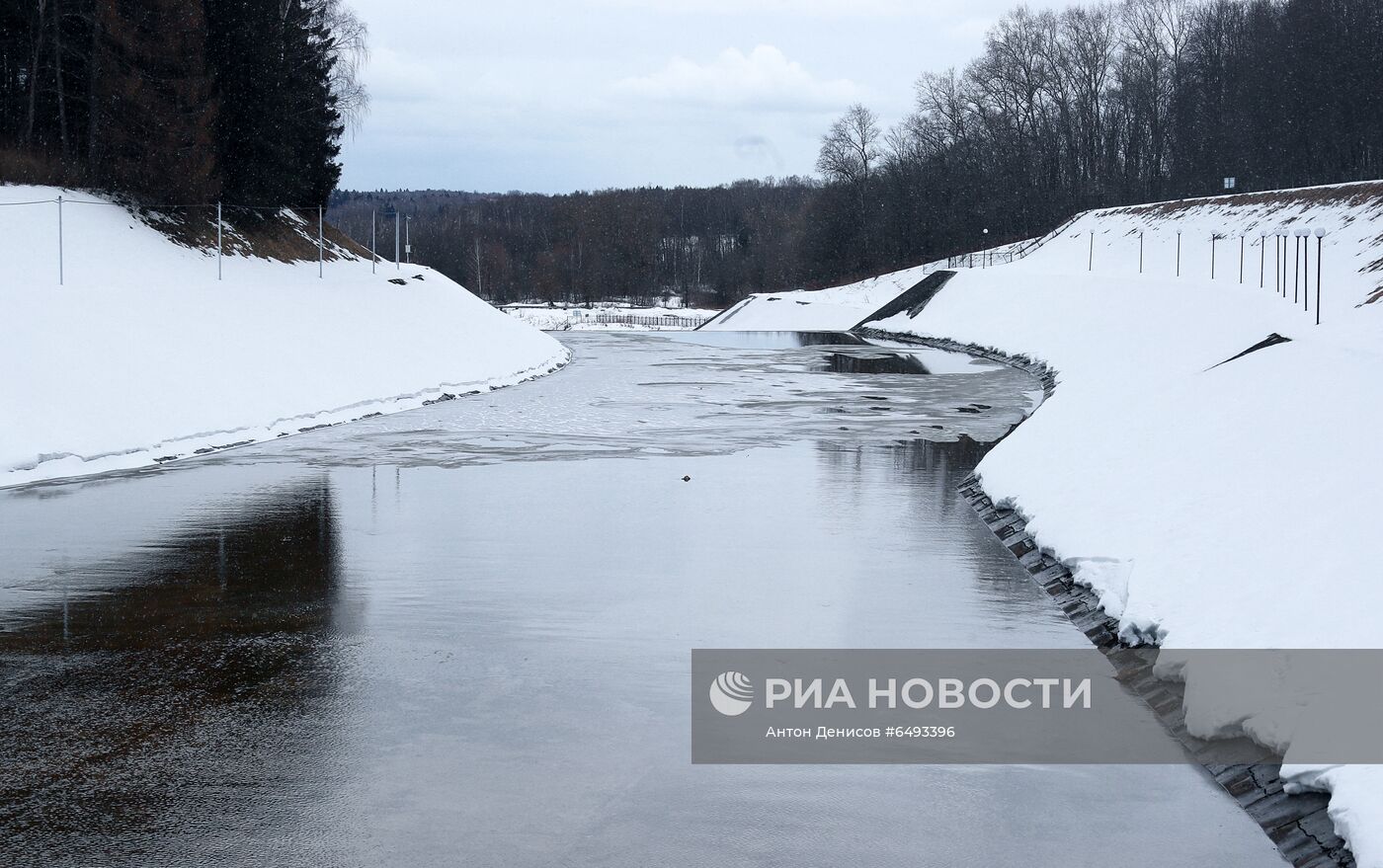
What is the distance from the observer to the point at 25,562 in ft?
38.9

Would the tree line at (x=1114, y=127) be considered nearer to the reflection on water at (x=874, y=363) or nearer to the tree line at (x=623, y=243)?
the tree line at (x=623, y=243)

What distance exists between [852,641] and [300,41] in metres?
43.2

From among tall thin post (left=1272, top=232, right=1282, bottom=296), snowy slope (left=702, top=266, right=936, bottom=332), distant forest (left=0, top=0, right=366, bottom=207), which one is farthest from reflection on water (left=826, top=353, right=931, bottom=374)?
snowy slope (left=702, top=266, right=936, bottom=332)

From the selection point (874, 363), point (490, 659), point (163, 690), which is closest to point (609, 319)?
point (874, 363)

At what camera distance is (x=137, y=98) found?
35.0 m

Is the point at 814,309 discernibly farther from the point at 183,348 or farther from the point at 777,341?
the point at 183,348

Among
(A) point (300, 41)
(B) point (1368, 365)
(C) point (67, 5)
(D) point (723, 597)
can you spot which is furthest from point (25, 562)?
(A) point (300, 41)

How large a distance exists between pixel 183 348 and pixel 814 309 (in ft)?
208

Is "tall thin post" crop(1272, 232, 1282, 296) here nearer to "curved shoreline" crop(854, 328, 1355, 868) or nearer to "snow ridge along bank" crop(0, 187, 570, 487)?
"snow ridge along bank" crop(0, 187, 570, 487)

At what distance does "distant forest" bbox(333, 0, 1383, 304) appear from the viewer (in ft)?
254

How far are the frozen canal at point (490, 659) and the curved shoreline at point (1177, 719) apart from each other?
18 cm

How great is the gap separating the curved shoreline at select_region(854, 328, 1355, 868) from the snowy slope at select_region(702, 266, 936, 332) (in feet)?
218

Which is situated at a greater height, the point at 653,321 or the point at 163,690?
the point at 653,321

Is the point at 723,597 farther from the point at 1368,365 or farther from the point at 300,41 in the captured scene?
the point at 300,41
